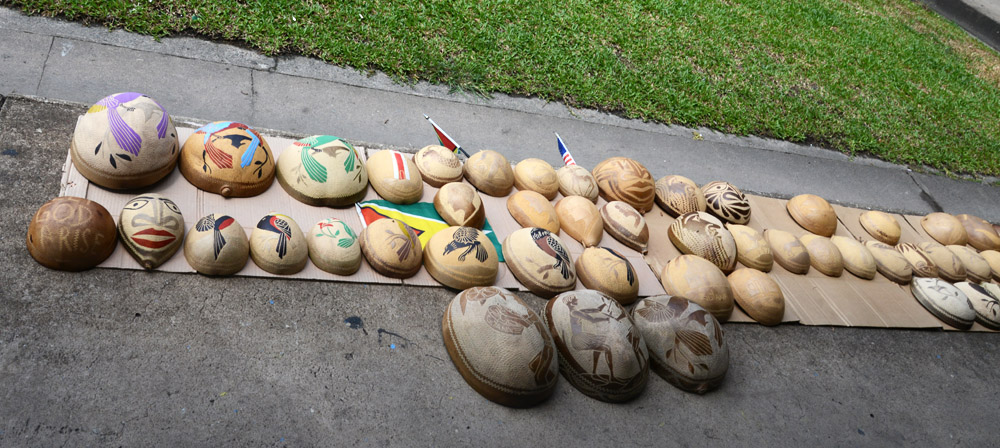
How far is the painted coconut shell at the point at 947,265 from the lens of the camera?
4.33 meters

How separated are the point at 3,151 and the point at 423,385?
2.28 m

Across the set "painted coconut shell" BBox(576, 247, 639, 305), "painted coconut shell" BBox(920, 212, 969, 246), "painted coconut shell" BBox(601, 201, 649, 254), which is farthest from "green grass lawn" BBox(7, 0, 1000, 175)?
"painted coconut shell" BBox(576, 247, 639, 305)

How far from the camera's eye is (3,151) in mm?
2816

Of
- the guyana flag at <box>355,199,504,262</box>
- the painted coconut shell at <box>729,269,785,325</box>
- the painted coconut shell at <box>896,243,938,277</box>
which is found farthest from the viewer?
the painted coconut shell at <box>896,243,938,277</box>

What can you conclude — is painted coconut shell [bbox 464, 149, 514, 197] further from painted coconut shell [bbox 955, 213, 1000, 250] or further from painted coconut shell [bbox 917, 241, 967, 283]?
painted coconut shell [bbox 955, 213, 1000, 250]

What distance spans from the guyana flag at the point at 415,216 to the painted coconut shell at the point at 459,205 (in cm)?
5

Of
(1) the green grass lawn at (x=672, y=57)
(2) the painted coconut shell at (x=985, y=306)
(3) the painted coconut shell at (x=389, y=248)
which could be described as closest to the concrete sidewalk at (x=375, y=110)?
(1) the green grass lawn at (x=672, y=57)

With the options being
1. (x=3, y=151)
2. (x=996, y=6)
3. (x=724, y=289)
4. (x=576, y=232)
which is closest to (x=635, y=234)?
(x=576, y=232)

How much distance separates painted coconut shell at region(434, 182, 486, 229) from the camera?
3217 mm

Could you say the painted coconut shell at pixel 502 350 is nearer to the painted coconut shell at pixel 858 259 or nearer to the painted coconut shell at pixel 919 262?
the painted coconut shell at pixel 858 259

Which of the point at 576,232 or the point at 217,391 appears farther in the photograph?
the point at 576,232

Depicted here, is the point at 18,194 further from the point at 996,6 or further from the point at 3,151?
the point at 996,6

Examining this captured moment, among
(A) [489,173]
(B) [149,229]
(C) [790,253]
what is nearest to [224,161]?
(B) [149,229]

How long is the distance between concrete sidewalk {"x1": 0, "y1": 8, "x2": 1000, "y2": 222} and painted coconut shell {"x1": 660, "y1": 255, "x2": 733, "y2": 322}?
1.60 m
